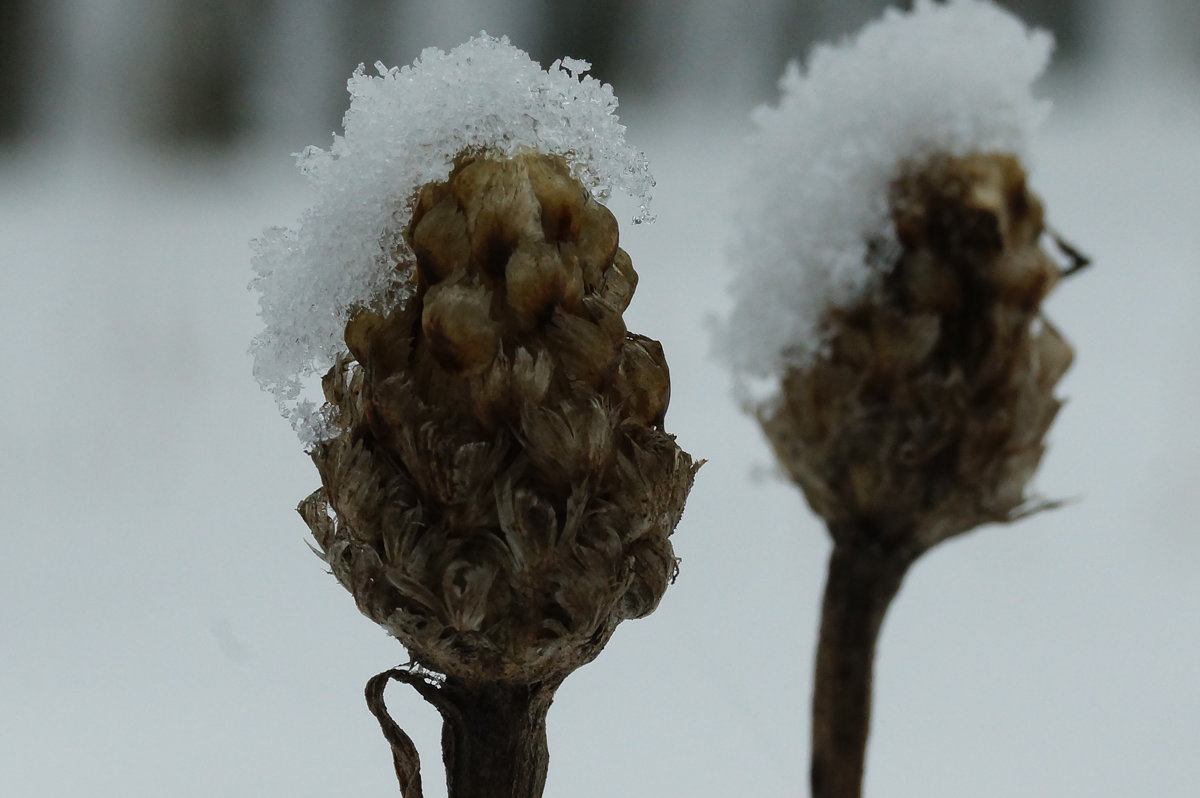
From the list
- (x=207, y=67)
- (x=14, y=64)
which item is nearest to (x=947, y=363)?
(x=207, y=67)

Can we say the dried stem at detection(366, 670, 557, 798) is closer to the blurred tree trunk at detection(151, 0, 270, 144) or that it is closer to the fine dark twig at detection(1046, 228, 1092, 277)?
the fine dark twig at detection(1046, 228, 1092, 277)

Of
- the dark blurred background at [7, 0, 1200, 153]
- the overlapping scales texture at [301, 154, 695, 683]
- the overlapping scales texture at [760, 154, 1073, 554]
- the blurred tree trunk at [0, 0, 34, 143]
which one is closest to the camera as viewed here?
the overlapping scales texture at [301, 154, 695, 683]

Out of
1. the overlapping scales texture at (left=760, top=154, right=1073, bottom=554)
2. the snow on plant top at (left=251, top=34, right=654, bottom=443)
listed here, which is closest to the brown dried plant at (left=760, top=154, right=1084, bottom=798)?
the overlapping scales texture at (left=760, top=154, right=1073, bottom=554)

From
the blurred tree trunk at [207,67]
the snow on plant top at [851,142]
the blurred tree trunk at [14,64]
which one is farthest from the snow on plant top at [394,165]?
the blurred tree trunk at [14,64]

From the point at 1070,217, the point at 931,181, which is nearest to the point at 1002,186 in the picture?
the point at 931,181

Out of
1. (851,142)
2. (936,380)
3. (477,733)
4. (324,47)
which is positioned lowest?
(477,733)

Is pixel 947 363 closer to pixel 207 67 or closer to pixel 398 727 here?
pixel 398 727

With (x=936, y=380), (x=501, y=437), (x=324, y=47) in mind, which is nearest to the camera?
(x=501, y=437)
